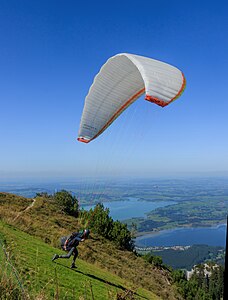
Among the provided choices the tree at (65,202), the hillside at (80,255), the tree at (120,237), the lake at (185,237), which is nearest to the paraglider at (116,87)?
the hillside at (80,255)

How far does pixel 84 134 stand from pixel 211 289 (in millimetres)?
57860

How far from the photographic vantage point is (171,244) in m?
140

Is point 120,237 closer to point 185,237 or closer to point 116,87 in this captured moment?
point 116,87

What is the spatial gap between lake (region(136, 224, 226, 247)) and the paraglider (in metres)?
132

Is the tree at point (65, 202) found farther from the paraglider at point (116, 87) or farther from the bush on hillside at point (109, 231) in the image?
the paraglider at point (116, 87)

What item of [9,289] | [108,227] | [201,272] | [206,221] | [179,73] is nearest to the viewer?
[9,289]

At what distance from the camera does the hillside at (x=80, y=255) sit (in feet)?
29.8

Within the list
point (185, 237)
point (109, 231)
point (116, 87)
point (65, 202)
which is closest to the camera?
point (116, 87)

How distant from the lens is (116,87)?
8.07 meters

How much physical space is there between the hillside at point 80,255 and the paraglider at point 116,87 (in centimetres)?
303

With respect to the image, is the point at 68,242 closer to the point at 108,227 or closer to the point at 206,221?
the point at 108,227

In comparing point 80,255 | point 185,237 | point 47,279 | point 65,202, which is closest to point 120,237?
point 65,202

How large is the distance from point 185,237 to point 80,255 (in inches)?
5903

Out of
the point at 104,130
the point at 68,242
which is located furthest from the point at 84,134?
the point at 68,242
